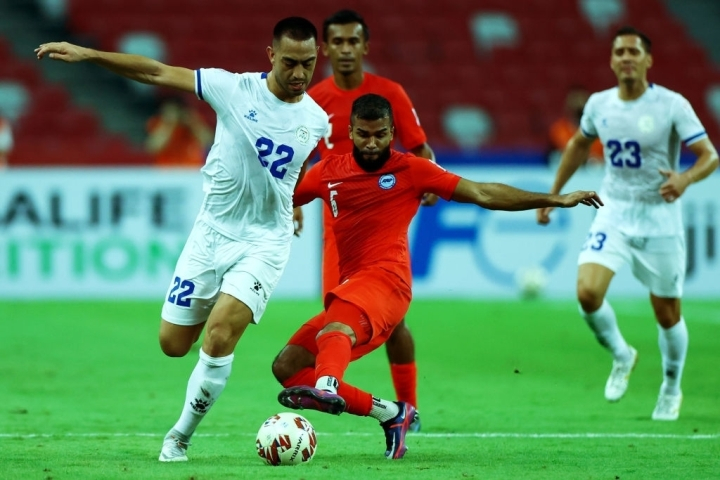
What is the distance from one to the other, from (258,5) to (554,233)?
9041 mm

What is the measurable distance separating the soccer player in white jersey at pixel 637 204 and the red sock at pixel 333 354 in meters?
2.74

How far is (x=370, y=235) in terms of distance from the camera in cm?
716

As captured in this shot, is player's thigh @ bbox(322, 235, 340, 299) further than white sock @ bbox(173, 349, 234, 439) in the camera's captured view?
Yes

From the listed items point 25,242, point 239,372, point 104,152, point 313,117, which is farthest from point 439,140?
point 313,117

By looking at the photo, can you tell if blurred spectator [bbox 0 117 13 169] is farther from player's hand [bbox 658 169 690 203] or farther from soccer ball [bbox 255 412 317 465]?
soccer ball [bbox 255 412 317 465]

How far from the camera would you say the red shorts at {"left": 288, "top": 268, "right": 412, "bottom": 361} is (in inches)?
269

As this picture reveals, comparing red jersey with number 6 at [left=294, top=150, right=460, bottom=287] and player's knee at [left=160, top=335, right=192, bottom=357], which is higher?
red jersey with number 6 at [left=294, top=150, right=460, bottom=287]

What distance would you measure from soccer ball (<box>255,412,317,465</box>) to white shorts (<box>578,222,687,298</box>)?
333 centimetres

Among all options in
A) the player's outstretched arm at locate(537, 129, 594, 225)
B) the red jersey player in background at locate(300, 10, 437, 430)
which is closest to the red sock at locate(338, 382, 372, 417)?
the red jersey player in background at locate(300, 10, 437, 430)

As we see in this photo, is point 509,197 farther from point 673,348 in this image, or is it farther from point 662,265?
point 673,348

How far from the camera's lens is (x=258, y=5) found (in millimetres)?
23891

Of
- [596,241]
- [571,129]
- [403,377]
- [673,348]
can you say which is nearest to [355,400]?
[403,377]

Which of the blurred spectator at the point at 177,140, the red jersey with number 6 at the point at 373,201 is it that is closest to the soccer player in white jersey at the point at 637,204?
the red jersey with number 6 at the point at 373,201

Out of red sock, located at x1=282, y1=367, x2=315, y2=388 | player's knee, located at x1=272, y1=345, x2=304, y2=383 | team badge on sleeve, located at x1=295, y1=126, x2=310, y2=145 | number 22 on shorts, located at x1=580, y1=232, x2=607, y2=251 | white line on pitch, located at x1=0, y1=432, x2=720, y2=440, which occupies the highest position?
team badge on sleeve, located at x1=295, y1=126, x2=310, y2=145
